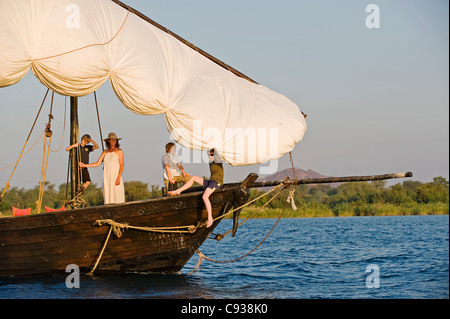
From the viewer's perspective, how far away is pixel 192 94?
1205cm

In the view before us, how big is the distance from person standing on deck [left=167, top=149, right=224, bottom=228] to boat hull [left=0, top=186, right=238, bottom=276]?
0.24 metres

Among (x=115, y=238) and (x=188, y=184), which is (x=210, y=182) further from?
(x=115, y=238)

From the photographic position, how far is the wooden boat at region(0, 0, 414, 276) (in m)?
11.4

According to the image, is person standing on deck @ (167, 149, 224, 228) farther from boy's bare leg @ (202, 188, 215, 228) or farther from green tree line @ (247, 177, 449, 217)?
green tree line @ (247, 177, 449, 217)

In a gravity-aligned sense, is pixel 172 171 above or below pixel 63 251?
above

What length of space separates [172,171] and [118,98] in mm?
1693

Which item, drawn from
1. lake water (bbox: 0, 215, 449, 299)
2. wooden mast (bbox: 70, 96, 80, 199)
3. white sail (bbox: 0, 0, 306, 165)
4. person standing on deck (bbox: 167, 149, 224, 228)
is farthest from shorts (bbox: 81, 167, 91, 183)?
person standing on deck (bbox: 167, 149, 224, 228)

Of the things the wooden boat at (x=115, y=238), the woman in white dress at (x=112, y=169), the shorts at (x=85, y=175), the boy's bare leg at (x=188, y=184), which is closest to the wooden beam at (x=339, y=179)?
the wooden boat at (x=115, y=238)

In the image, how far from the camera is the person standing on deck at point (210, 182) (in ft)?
37.0

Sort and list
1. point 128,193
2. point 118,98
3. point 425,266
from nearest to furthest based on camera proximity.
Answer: point 118,98 < point 425,266 < point 128,193

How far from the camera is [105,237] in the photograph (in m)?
11.6

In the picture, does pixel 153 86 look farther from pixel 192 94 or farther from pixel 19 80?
pixel 19 80

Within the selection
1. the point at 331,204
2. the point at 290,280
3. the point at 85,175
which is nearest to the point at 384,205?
the point at 331,204
